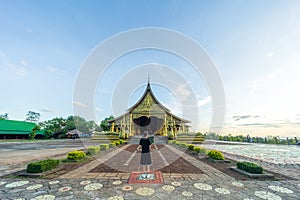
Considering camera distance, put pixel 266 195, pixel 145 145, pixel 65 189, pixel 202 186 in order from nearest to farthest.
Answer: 1. pixel 266 195
2. pixel 65 189
3. pixel 202 186
4. pixel 145 145

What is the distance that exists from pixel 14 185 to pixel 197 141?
18.6 m

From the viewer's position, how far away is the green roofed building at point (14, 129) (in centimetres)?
2394

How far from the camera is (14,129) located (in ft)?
83.7

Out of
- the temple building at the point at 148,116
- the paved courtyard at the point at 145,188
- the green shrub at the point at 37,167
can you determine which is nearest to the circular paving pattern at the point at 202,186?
the paved courtyard at the point at 145,188

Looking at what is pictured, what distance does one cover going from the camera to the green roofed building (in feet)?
78.5

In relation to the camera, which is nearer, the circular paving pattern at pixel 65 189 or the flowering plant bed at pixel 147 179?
the circular paving pattern at pixel 65 189

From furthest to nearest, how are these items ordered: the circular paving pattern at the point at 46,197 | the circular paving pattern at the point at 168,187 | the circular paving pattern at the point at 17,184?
1. the circular paving pattern at the point at 17,184
2. the circular paving pattern at the point at 168,187
3. the circular paving pattern at the point at 46,197

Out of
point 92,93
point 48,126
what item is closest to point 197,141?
point 92,93

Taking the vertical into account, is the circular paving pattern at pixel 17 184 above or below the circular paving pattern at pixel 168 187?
below

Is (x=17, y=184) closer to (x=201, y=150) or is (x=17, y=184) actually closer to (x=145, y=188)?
(x=145, y=188)

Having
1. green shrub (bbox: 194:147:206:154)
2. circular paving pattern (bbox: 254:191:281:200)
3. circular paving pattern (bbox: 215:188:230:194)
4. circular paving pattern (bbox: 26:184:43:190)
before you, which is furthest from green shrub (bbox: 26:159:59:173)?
green shrub (bbox: 194:147:206:154)

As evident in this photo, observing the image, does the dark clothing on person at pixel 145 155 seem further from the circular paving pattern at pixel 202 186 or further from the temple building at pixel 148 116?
the temple building at pixel 148 116

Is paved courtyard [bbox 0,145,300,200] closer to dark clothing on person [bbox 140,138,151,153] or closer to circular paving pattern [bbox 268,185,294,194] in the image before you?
circular paving pattern [bbox 268,185,294,194]

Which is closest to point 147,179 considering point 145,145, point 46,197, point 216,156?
point 145,145
